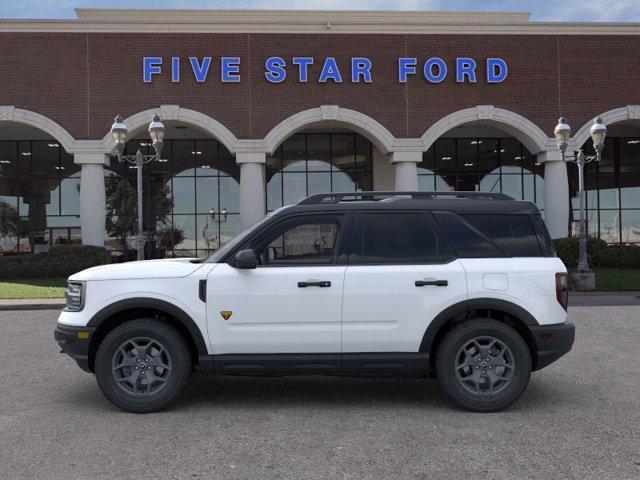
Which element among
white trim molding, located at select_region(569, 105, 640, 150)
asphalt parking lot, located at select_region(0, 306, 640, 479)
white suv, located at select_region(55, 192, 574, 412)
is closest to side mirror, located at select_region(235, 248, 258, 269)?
white suv, located at select_region(55, 192, 574, 412)

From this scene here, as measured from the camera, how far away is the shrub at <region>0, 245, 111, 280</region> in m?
21.0

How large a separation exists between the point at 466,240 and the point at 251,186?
18.2 metres

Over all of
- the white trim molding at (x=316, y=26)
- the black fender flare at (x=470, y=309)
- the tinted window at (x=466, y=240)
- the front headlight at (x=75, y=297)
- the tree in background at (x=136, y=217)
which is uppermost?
the white trim molding at (x=316, y=26)

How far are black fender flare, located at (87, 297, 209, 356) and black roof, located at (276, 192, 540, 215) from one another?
137cm

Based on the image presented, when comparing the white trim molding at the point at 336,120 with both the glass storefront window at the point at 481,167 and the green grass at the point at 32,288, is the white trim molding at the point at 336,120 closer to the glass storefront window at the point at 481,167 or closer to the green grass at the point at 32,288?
the glass storefront window at the point at 481,167

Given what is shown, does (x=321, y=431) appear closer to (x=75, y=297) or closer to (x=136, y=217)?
(x=75, y=297)

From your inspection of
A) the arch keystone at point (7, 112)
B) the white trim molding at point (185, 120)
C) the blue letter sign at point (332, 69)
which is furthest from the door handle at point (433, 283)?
the arch keystone at point (7, 112)

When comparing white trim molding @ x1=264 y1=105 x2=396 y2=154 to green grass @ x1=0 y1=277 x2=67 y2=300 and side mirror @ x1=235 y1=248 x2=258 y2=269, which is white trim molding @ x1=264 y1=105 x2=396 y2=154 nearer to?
green grass @ x1=0 y1=277 x2=67 y2=300

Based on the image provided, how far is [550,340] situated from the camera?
17.3ft

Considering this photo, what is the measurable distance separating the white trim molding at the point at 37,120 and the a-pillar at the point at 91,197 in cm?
71

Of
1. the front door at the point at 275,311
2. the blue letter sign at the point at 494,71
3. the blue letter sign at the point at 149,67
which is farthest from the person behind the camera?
the blue letter sign at the point at 494,71

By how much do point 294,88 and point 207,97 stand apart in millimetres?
3500

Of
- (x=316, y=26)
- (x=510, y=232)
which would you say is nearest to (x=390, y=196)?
(x=510, y=232)

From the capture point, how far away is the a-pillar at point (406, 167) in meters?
23.3
